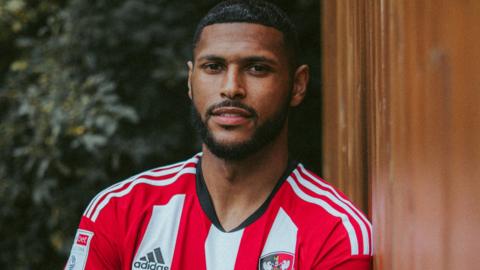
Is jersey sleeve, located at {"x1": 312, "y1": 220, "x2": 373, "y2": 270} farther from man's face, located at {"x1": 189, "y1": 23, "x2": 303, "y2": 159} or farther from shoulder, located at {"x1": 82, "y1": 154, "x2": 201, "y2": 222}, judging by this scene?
shoulder, located at {"x1": 82, "y1": 154, "x2": 201, "y2": 222}

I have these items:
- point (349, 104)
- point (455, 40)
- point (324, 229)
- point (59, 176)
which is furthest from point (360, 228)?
point (59, 176)

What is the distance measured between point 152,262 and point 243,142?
0.43m

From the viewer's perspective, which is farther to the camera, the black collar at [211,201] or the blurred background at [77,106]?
the blurred background at [77,106]

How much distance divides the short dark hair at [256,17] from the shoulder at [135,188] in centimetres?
42

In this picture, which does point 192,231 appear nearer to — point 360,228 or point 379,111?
point 360,228

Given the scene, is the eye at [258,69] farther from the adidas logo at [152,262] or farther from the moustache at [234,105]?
the adidas logo at [152,262]

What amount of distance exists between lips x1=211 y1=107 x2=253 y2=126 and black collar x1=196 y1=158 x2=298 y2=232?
26cm

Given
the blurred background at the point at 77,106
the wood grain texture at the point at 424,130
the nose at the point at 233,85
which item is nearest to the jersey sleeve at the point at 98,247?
the nose at the point at 233,85

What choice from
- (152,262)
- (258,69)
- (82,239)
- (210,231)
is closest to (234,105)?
(258,69)

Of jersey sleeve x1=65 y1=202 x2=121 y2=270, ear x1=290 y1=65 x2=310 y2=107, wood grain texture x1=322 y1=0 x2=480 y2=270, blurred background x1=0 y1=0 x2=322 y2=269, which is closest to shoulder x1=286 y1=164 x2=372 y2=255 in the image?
wood grain texture x1=322 y1=0 x2=480 y2=270

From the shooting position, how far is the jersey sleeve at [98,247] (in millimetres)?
2170

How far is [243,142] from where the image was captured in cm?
214

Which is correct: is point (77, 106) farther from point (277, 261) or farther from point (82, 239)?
point (277, 261)

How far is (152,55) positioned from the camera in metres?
4.23
